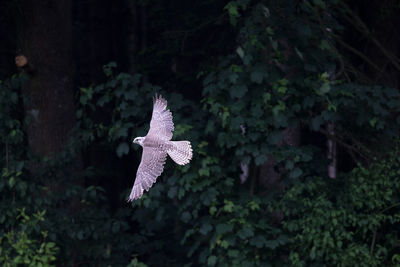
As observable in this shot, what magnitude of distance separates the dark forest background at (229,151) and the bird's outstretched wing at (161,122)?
417 mm

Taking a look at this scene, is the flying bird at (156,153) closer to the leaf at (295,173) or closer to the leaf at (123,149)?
the leaf at (123,149)

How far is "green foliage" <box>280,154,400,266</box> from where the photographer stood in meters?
5.77

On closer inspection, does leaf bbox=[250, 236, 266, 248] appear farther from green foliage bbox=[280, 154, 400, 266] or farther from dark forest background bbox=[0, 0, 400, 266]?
green foliage bbox=[280, 154, 400, 266]

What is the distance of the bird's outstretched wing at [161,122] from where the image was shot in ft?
17.1

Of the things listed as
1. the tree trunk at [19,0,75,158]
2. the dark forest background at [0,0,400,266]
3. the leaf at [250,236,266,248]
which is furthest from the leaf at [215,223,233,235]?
the tree trunk at [19,0,75,158]

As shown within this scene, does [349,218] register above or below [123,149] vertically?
below

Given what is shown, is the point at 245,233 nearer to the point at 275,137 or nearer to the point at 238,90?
the point at 275,137

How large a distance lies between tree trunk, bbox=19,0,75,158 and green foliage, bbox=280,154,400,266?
2.50 m

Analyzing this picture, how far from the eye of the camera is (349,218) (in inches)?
230

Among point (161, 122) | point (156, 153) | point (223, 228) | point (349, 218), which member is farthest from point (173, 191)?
point (349, 218)

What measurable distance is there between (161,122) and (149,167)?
60 cm

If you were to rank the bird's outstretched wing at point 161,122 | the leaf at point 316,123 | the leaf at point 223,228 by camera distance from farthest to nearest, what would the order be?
1. the leaf at point 223,228
2. the leaf at point 316,123
3. the bird's outstretched wing at point 161,122

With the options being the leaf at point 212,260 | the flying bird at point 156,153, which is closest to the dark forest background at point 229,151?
the leaf at point 212,260

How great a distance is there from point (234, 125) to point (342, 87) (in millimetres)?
1119
